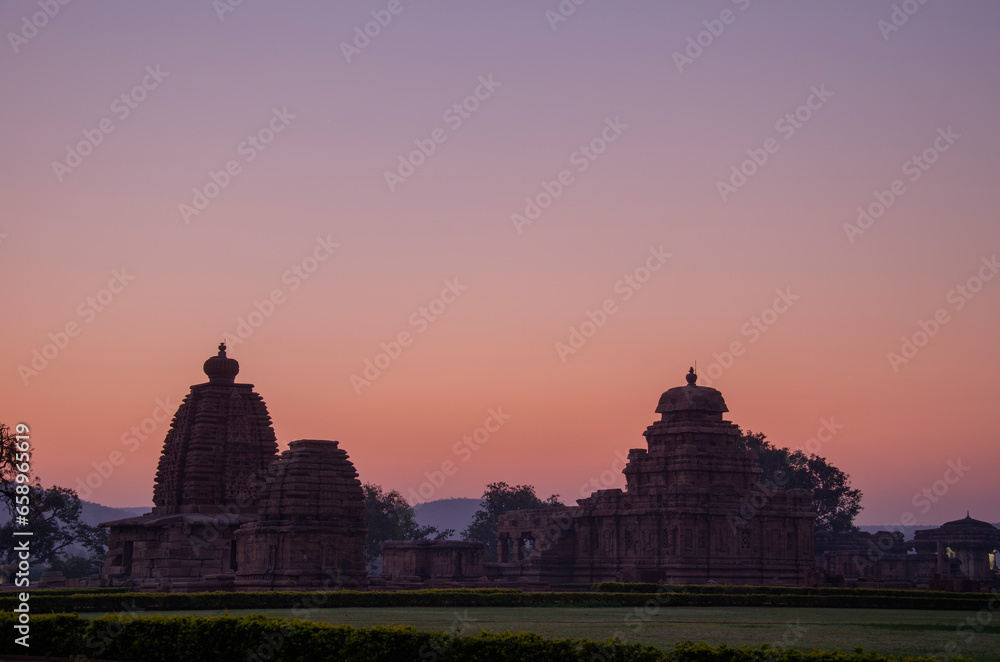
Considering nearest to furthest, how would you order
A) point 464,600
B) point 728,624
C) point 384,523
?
point 728,624 < point 464,600 < point 384,523

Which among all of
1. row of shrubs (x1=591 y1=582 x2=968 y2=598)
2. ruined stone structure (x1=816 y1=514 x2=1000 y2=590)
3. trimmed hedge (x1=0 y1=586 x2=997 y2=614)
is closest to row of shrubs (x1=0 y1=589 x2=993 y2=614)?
trimmed hedge (x1=0 y1=586 x2=997 y2=614)

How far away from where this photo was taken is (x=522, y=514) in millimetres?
86938

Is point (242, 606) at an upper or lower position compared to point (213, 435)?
lower

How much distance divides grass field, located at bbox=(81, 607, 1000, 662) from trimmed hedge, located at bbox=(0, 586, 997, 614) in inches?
54.2

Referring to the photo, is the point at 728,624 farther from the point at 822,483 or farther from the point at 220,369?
the point at 822,483

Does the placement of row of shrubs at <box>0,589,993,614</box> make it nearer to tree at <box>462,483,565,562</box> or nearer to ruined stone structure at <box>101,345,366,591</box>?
ruined stone structure at <box>101,345,366,591</box>

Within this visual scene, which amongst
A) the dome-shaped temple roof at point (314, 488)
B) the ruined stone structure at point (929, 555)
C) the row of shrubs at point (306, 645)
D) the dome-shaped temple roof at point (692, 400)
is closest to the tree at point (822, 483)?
the ruined stone structure at point (929, 555)

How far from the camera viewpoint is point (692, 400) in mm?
76812

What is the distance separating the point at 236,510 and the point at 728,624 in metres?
34.4

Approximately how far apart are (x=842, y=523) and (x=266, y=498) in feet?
293

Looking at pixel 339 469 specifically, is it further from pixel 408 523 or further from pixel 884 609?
pixel 408 523

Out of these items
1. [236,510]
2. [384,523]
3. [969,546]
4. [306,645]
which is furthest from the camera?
[384,523]

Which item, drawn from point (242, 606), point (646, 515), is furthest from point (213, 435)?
point (646, 515)

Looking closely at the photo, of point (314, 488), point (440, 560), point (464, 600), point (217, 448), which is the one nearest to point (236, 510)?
point (217, 448)
